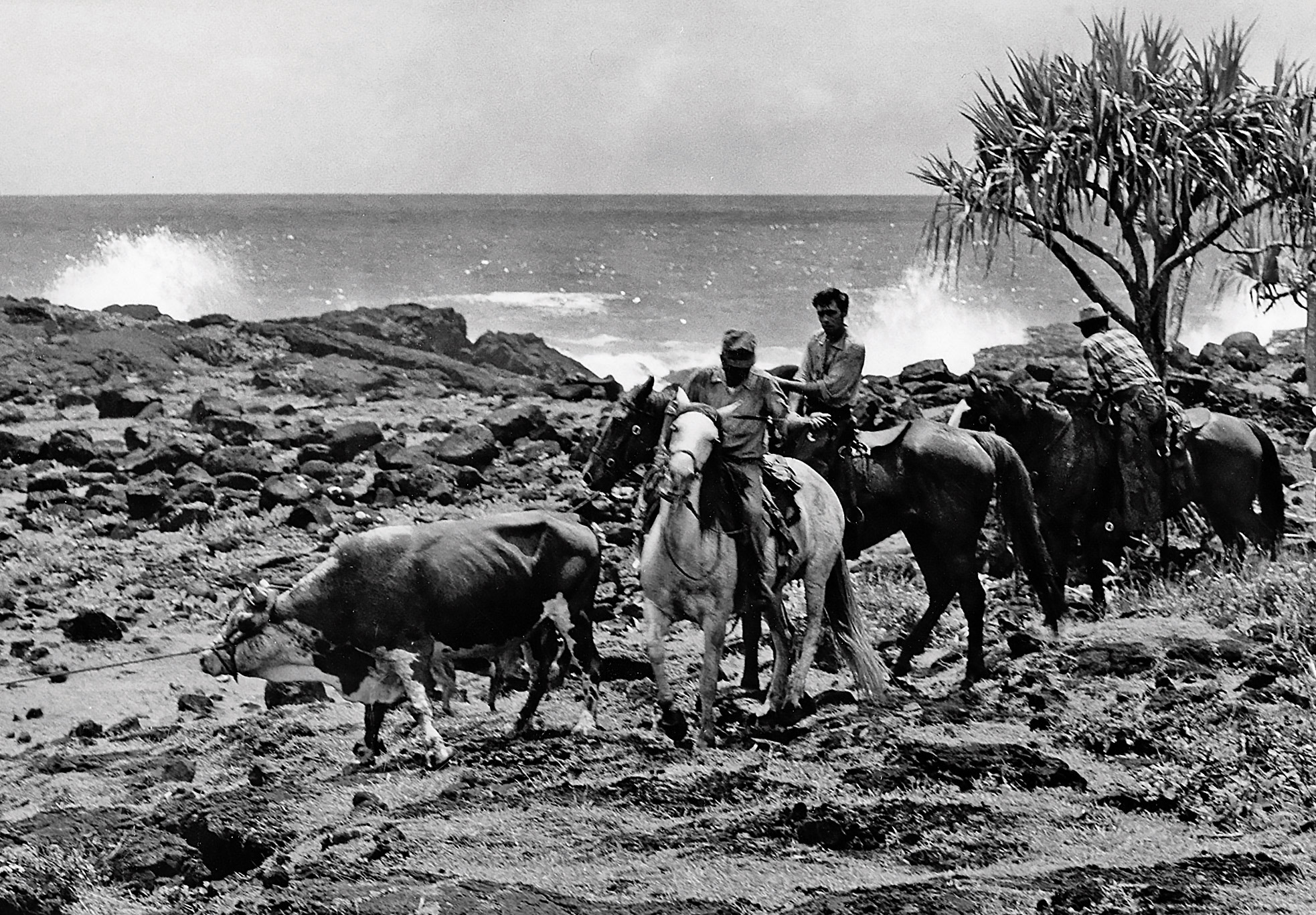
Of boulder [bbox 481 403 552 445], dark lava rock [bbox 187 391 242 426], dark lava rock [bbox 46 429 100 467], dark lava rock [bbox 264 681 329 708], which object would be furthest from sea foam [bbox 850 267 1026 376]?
dark lava rock [bbox 264 681 329 708]

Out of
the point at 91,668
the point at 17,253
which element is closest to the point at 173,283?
the point at 17,253

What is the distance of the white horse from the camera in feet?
28.9

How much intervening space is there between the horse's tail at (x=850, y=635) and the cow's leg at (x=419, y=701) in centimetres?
260

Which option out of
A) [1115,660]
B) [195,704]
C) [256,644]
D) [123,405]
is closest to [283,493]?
[195,704]

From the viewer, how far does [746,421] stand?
912 cm

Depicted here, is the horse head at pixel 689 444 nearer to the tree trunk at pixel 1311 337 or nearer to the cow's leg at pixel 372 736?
the cow's leg at pixel 372 736

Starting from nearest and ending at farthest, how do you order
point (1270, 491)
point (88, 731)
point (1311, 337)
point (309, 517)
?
point (88, 731)
point (1270, 491)
point (309, 517)
point (1311, 337)

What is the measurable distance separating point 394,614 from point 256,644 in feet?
2.73

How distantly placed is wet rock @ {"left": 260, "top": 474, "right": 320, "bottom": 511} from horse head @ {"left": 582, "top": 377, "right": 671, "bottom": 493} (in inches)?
325

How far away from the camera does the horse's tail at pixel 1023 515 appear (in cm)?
1134

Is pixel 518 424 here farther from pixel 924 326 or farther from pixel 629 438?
pixel 924 326

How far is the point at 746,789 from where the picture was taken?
324 inches

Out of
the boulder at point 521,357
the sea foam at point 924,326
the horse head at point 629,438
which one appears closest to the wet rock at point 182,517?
the horse head at point 629,438

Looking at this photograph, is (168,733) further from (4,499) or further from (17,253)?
(17,253)
